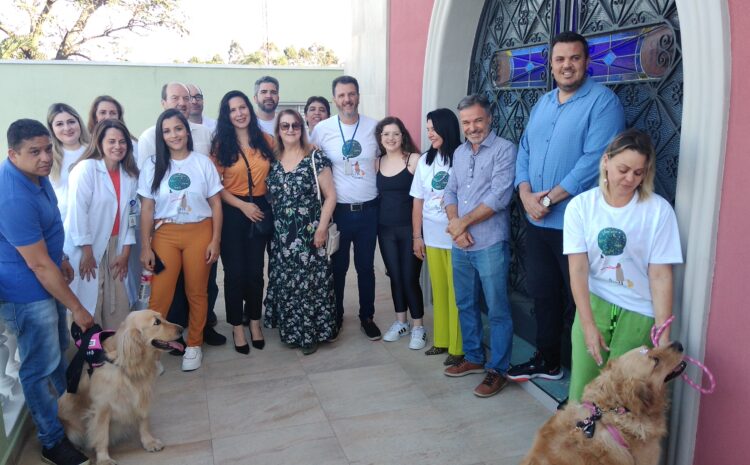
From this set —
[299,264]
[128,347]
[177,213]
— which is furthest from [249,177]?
[128,347]

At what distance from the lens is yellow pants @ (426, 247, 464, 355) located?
4199mm

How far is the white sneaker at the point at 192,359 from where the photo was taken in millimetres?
4340

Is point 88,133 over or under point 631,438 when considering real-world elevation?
over

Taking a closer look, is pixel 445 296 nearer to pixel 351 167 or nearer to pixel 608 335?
pixel 351 167

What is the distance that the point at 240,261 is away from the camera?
4496mm

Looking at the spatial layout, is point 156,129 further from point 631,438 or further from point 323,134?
point 631,438

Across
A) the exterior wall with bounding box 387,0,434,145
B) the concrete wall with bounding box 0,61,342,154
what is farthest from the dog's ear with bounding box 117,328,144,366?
the concrete wall with bounding box 0,61,342,154

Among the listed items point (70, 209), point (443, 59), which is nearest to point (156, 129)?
point (70, 209)

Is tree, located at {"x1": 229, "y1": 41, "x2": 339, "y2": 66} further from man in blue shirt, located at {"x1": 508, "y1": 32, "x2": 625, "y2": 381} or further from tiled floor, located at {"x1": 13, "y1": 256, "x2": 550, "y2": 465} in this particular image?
man in blue shirt, located at {"x1": 508, "y1": 32, "x2": 625, "y2": 381}

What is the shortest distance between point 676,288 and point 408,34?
395 centimetres

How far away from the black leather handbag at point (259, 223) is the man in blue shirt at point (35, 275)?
4.82 ft

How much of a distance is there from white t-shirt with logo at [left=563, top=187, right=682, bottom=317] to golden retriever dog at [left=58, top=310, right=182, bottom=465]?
222cm

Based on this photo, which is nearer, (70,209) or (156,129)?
(70,209)

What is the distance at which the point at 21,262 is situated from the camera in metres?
2.93
